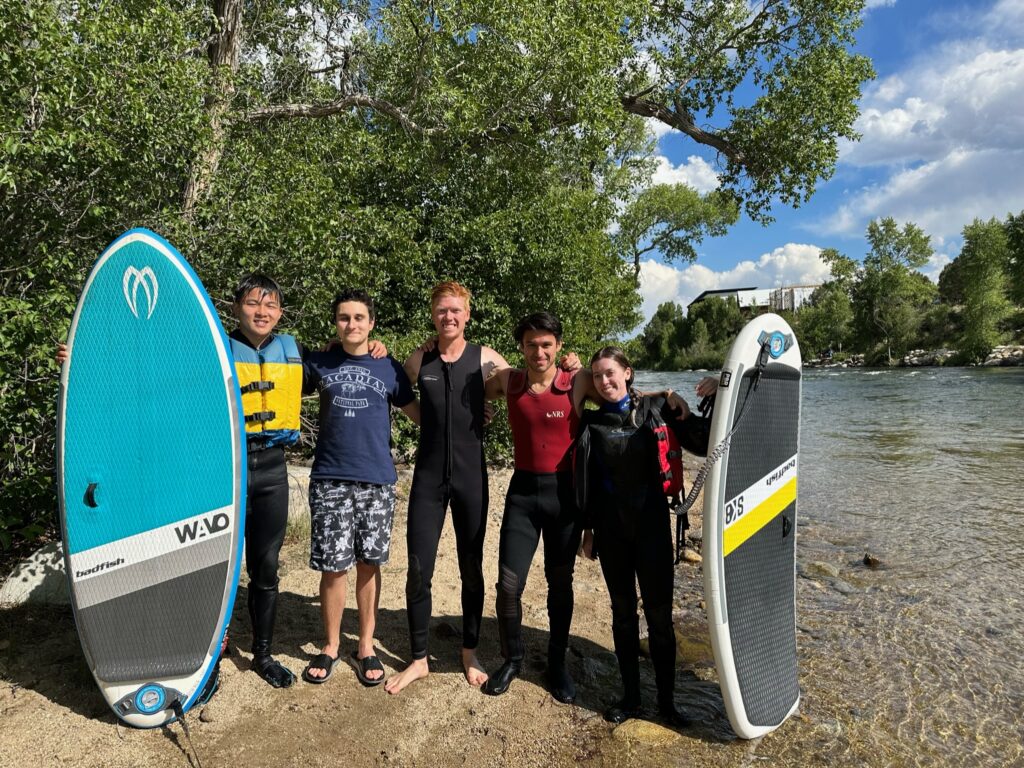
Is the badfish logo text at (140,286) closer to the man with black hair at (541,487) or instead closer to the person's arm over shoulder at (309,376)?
the person's arm over shoulder at (309,376)

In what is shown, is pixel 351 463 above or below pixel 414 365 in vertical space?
below

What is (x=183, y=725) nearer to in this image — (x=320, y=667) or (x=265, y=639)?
(x=265, y=639)

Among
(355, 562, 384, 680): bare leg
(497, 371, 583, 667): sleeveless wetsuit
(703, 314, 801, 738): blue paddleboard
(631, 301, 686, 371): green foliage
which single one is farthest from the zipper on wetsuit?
(631, 301, 686, 371): green foliage

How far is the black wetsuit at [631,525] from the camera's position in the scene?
2.63 metres

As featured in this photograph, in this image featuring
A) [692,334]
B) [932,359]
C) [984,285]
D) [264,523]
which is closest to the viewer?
[264,523]

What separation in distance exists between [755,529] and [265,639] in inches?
92.2

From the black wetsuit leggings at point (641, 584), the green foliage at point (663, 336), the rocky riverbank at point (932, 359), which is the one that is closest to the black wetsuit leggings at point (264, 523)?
the black wetsuit leggings at point (641, 584)

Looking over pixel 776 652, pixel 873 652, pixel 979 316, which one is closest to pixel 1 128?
pixel 776 652

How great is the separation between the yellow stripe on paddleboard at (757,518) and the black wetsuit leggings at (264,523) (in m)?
1.97

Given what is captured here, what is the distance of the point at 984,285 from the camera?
43.2 metres

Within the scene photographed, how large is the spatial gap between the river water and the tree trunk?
5.63 metres

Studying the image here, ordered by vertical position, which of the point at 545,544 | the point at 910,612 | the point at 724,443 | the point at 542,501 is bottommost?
the point at 910,612

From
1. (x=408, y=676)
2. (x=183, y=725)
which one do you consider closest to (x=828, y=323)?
(x=408, y=676)

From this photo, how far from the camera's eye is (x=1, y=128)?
3.38 metres
